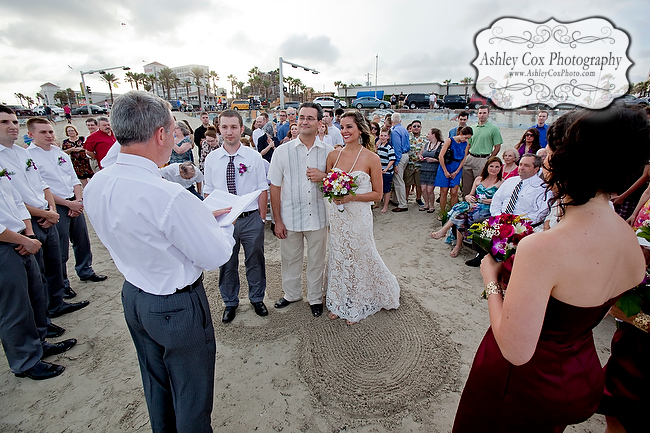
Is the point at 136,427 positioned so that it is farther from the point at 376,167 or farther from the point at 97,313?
the point at 376,167

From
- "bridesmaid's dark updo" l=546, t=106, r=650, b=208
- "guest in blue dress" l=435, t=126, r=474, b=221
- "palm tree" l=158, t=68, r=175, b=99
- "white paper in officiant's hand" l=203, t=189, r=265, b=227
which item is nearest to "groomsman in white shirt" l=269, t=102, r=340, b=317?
"white paper in officiant's hand" l=203, t=189, r=265, b=227

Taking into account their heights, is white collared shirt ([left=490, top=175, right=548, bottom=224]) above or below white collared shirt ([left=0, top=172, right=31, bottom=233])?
below

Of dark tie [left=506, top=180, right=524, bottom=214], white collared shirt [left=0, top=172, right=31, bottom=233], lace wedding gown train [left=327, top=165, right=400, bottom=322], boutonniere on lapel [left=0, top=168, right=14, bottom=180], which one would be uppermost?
boutonniere on lapel [left=0, top=168, right=14, bottom=180]

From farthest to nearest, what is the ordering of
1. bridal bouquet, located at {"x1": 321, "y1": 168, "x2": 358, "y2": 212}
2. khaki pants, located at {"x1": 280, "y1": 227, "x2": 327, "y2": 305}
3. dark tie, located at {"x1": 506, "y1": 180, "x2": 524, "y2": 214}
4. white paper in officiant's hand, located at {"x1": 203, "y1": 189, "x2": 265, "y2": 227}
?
1. dark tie, located at {"x1": 506, "y1": 180, "x2": 524, "y2": 214}
2. khaki pants, located at {"x1": 280, "y1": 227, "x2": 327, "y2": 305}
3. bridal bouquet, located at {"x1": 321, "y1": 168, "x2": 358, "y2": 212}
4. white paper in officiant's hand, located at {"x1": 203, "y1": 189, "x2": 265, "y2": 227}

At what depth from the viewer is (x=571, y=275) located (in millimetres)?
1219

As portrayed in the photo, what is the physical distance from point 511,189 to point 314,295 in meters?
3.12

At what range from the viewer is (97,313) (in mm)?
3957

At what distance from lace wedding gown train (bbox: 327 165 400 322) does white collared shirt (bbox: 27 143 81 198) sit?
366 centimetres

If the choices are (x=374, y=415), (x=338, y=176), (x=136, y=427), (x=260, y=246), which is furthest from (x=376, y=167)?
(x=136, y=427)

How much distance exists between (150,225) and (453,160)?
Result: 22.4 feet

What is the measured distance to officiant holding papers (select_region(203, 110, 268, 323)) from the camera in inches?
144

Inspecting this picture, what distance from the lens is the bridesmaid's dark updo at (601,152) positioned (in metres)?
1.15

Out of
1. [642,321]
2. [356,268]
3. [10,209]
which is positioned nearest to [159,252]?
[10,209]

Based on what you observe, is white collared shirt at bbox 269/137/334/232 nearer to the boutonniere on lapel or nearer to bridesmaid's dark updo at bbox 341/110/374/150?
bridesmaid's dark updo at bbox 341/110/374/150
